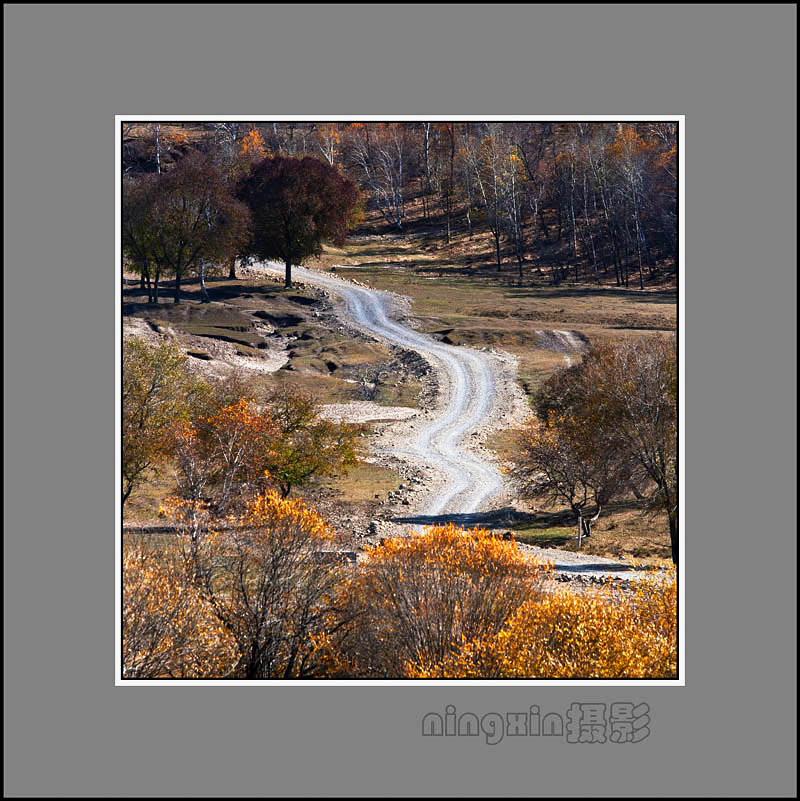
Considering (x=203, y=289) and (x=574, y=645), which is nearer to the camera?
(x=574, y=645)

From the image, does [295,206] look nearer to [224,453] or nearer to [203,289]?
[203,289]

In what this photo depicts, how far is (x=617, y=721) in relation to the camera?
12.1 meters

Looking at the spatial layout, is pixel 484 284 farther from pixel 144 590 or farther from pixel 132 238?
pixel 144 590

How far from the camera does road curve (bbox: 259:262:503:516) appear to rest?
22859 mm

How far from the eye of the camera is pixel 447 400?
26547 mm

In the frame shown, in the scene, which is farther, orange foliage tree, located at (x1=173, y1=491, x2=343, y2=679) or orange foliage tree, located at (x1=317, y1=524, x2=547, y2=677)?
orange foliage tree, located at (x1=173, y1=491, x2=343, y2=679)

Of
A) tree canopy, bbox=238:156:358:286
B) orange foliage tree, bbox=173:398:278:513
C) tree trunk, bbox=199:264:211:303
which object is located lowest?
orange foliage tree, bbox=173:398:278:513

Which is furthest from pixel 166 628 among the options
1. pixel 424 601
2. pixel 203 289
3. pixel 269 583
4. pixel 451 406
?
pixel 203 289

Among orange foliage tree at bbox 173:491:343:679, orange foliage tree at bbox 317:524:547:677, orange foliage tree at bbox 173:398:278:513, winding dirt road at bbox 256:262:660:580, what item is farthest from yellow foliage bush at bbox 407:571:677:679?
orange foliage tree at bbox 173:398:278:513

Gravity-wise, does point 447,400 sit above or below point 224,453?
above

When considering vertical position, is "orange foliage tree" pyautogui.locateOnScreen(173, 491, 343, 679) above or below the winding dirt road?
below

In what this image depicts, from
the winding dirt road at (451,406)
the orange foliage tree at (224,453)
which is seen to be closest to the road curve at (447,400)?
the winding dirt road at (451,406)

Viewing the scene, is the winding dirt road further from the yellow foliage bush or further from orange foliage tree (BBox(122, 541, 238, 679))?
orange foliage tree (BBox(122, 541, 238, 679))
